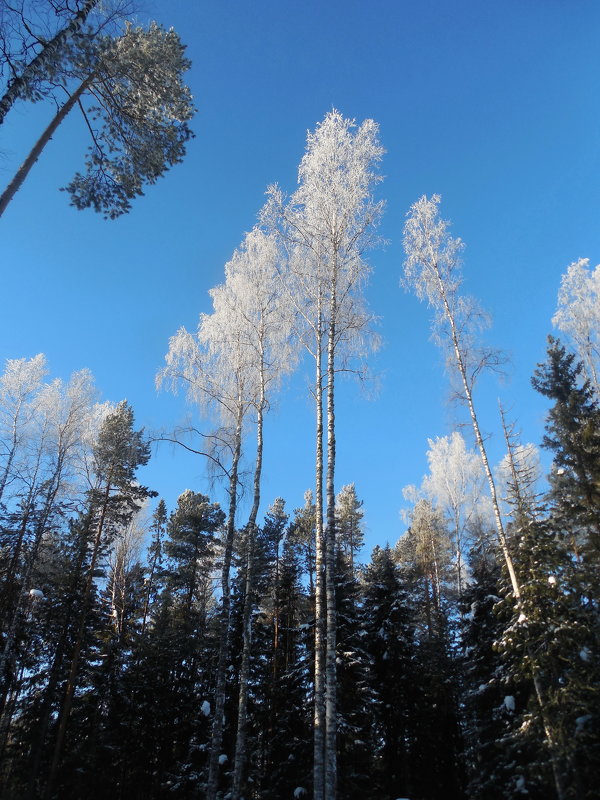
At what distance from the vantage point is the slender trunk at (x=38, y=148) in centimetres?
716

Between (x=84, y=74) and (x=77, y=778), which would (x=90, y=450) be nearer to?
(x=77, y=778)

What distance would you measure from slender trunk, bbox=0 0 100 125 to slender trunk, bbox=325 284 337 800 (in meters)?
8.64

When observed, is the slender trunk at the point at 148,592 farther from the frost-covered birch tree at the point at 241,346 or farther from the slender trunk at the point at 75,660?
the frost-covered birch tree at the point at 241,346

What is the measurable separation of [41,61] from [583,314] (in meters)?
21.8

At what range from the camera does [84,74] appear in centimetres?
859

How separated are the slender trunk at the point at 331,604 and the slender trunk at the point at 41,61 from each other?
28.3 feet

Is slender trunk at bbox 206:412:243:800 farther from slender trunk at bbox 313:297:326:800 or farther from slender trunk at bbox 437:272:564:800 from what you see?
slender trunk at bbox 437:272:564:800

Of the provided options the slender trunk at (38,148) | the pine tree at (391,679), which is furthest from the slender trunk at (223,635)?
the slender trunk at (38,148)

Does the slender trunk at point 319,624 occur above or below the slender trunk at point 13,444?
below

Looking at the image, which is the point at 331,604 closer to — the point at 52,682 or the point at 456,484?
the point at 52,682

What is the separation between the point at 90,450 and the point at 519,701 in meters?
19.1

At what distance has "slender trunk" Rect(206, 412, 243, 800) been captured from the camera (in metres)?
12.5

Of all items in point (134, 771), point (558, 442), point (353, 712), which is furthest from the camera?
point (134, 771)

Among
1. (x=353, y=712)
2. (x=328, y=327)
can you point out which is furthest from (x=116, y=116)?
(x=353, y=712)
